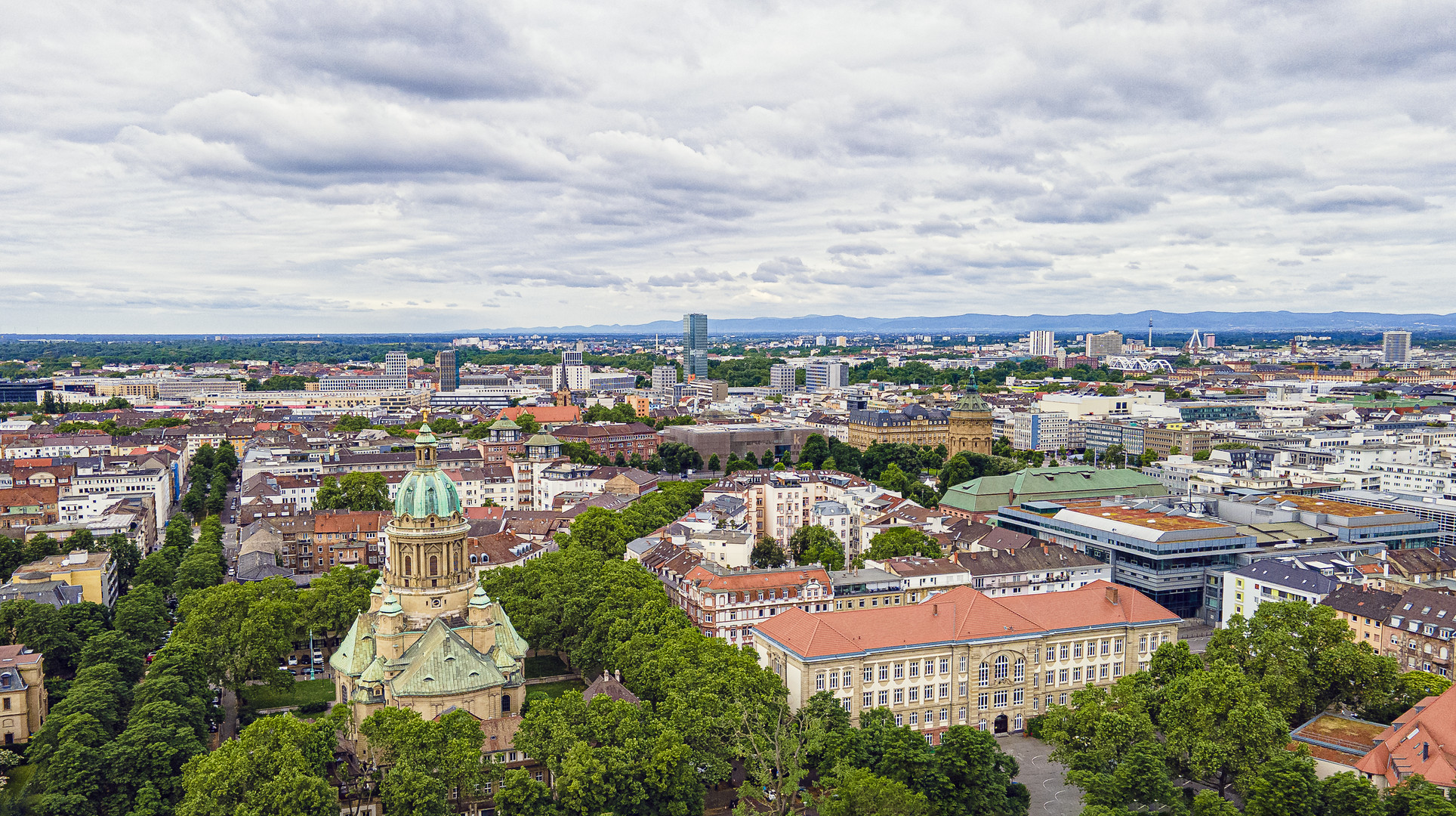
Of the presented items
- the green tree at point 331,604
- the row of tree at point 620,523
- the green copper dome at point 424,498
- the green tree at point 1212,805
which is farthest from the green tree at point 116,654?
the green tree at point 1212,805

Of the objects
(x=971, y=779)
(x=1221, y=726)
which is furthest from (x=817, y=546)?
(x=1221, y=726)

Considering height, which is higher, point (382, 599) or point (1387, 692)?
point (382, 599)

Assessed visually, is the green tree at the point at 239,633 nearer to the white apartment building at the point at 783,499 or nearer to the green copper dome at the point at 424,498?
the green copper dome at the point at 424,498

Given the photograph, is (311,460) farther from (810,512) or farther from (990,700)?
(990,700)

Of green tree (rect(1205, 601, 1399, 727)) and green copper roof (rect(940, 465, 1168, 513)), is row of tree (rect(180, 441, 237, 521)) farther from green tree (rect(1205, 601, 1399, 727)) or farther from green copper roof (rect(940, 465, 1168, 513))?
green tree (rect(1205, 601, 1399, 727))

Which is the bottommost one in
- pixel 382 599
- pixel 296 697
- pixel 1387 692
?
pixel 296 697

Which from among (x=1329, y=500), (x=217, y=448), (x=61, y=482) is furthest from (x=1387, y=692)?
(x=217, y=448)

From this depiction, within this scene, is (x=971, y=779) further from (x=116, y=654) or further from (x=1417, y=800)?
(x=116, y=654)
